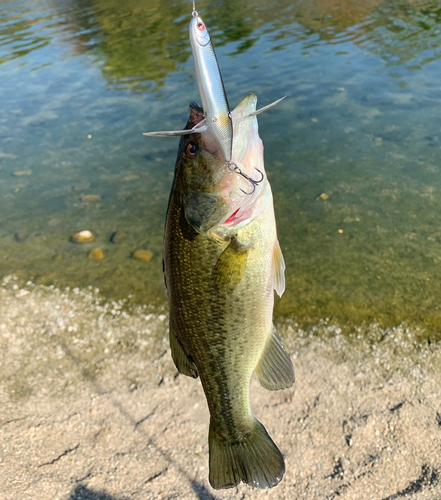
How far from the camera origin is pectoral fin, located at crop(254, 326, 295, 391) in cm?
242

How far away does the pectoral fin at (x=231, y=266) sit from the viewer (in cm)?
208

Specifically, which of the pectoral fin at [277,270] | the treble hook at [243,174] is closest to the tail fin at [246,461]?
the pectoral fin at [277,270]

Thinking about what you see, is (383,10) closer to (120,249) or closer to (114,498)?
(120,249)

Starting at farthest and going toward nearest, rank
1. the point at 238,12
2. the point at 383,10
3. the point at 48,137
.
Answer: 1. the point at 238,12
2. the point at 383,10
3. the point at 48,137

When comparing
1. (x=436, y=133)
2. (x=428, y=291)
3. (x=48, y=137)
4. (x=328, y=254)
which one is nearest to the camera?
(x=428, y=291)

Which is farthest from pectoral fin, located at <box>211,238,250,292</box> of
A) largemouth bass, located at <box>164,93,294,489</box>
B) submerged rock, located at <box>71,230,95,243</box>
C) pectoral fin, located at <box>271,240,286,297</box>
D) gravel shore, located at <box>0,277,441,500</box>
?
submerged rock, located at <box>71,230,95,243</box>

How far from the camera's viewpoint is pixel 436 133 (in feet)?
30.1

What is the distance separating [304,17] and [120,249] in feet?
55.8

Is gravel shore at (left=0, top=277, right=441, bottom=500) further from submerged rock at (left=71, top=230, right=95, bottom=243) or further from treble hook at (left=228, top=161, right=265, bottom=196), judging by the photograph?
treble hook at (left=228, top=161, right=265, bottom=196)

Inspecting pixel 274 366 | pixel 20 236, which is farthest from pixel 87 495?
pixel 20 236

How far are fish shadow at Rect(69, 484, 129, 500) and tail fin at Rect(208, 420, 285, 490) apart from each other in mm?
→ 1968

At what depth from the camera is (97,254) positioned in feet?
23.2

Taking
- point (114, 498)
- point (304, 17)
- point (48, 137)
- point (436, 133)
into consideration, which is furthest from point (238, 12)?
point (114, 498)

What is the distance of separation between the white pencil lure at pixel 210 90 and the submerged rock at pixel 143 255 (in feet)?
16.7
